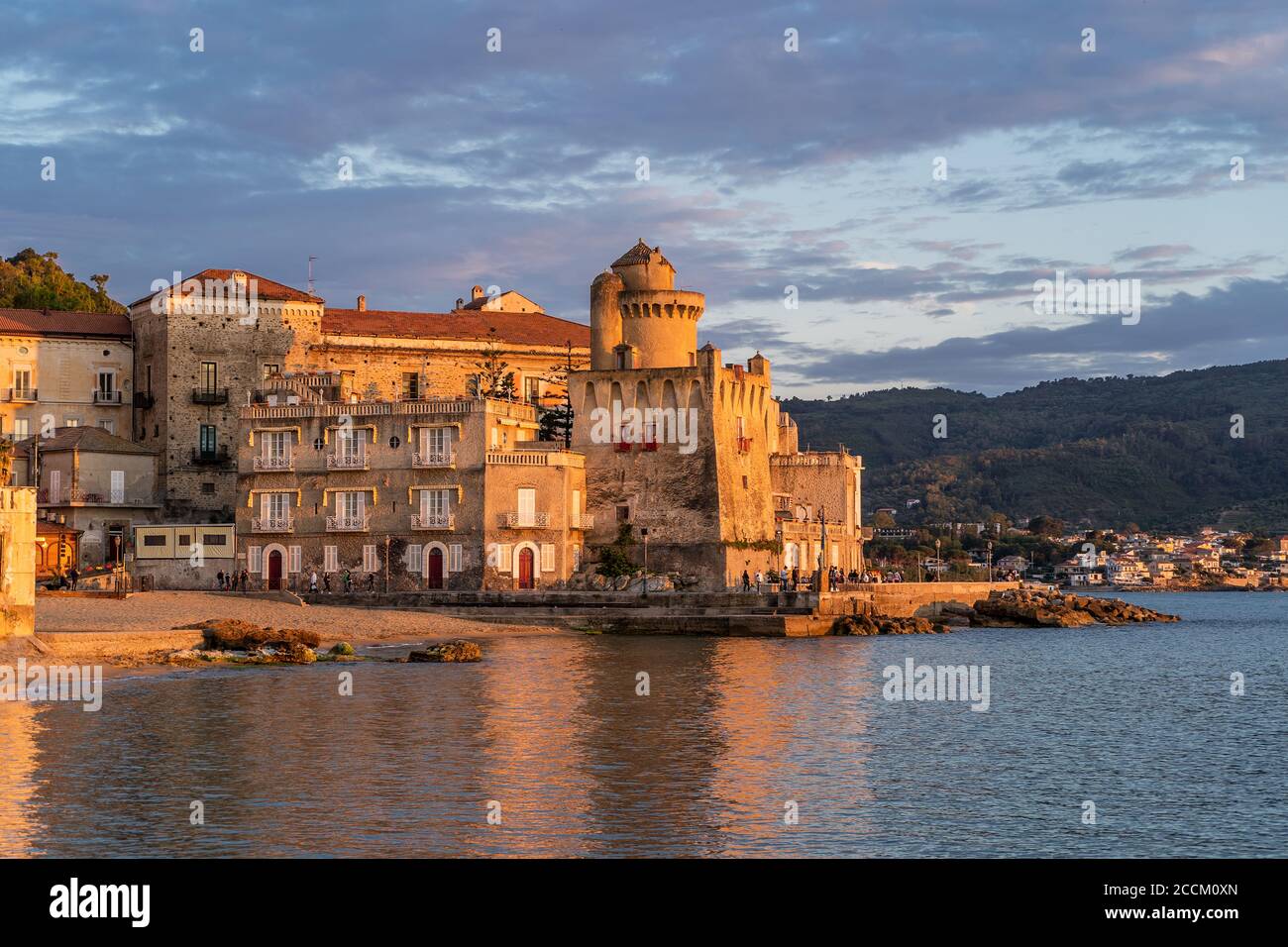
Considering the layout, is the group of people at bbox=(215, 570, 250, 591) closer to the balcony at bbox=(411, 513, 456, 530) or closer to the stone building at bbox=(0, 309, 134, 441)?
the balcony at bbox=(411, 513, 456, 530)

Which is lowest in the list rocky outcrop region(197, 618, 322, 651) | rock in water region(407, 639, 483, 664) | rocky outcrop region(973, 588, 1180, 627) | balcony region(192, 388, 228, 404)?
rocky outcrop region(973, 588, 1180, 627)

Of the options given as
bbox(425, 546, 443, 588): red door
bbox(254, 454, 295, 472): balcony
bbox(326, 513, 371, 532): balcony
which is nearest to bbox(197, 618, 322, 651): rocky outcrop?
bbox(425, 546, 443, 588): red door

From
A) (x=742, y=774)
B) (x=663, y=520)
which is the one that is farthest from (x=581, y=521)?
(x=742, y=774)

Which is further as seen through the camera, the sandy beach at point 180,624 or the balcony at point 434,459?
the balcony at point 434,459

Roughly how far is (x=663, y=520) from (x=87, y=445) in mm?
23652

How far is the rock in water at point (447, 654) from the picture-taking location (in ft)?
140

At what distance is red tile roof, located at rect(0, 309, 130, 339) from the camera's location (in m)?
68.0

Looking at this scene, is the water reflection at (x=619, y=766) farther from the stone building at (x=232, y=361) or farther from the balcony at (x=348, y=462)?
the stone building at (x=232, y=361)

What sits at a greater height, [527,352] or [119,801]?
[527,352]

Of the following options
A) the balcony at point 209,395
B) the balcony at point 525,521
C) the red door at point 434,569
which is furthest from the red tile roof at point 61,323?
the balcony at point 525,521

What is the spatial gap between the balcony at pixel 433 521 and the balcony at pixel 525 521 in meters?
1.98
